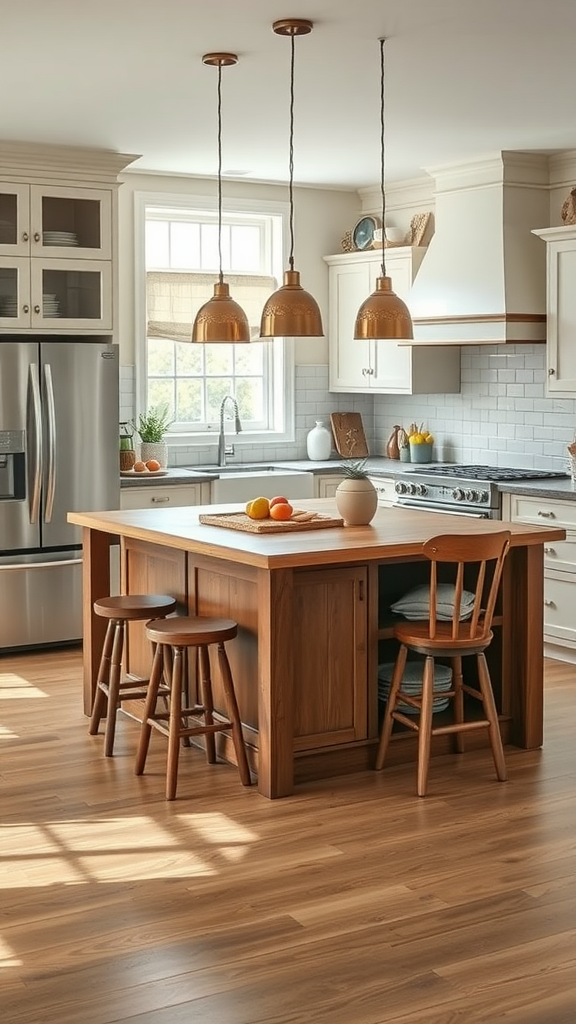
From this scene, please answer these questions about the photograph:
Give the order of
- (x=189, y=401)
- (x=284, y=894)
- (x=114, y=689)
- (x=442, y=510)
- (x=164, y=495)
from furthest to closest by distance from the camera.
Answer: (x=189, y=401), (x=164, y=495), (x=442, y=510), (x=114, y=689), (x=284, y=894)

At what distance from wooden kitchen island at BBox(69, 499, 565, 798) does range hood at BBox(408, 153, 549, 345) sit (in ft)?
6.74

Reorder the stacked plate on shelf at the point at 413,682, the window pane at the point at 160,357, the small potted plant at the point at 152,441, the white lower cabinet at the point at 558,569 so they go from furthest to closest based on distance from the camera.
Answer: the window pane at the point at 160,357 → the small potted plant at the point at 152,441 → the white lower cabinet at the point at 558,569 → the stacked plate on shelf at the point at 413,682

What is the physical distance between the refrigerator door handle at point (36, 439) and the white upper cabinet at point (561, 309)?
9.08 ft

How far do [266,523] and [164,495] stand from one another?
7.76 ft

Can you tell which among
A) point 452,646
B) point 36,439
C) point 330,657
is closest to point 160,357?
point 36,439

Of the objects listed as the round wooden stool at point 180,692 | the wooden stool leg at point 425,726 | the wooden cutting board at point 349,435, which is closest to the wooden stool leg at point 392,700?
the wooden stool leg at point 425,726

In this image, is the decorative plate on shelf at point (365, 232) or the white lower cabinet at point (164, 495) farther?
the decorative plate on shelf at point (365, 232)

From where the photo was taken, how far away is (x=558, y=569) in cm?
647

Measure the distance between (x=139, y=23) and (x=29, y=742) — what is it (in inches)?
110

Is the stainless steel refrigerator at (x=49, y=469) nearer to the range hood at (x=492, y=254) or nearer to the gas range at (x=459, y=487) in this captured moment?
the gas range at (x=459, y=487)

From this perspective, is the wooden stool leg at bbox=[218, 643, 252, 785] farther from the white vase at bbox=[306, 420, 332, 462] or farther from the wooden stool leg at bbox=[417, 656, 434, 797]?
the white vase at bbox=[306, 420, 332, 462]

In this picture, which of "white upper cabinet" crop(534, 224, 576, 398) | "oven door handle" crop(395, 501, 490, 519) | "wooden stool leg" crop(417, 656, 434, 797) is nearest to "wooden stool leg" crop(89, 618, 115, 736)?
"wooden stool leg" crop(417, 656, 434, 797)

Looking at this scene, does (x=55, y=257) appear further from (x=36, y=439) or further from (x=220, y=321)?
(x=220, y=321)

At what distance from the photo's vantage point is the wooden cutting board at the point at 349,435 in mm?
8523
